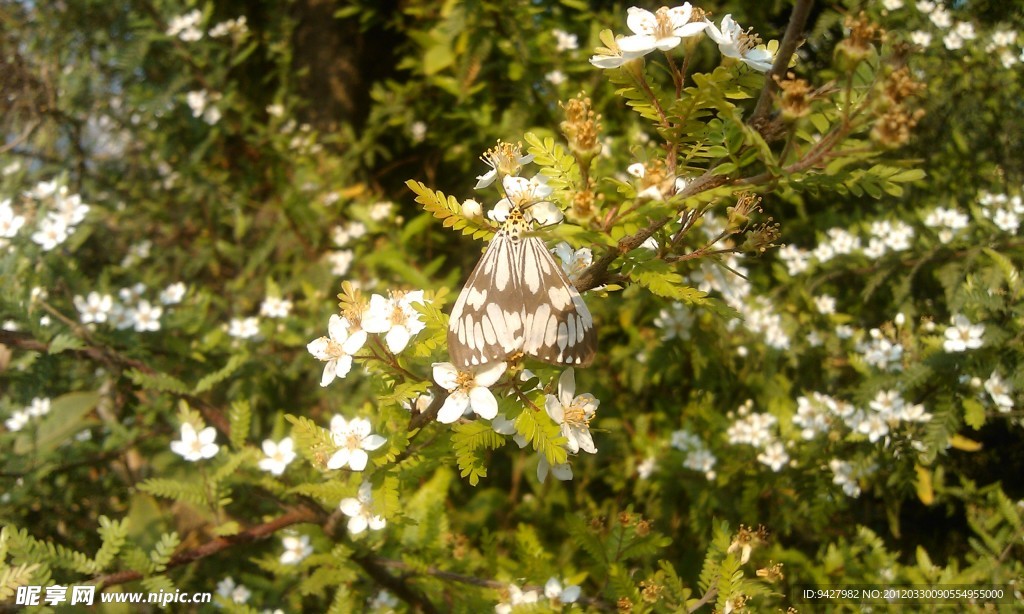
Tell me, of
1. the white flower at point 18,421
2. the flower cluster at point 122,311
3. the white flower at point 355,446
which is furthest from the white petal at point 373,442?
the white flower at point 18,421

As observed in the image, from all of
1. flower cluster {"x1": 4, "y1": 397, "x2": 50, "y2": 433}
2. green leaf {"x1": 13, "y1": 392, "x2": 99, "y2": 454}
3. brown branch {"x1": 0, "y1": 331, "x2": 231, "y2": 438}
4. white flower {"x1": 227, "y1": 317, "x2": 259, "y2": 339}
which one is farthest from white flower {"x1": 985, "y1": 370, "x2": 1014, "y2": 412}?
flower cluster {"x1": 4, "y1": 397, "x2": 50, "y2": 433}

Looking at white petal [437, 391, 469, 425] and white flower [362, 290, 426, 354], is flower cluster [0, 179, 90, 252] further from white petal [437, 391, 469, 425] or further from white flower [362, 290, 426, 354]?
white petal [437, 391, 469, 425]

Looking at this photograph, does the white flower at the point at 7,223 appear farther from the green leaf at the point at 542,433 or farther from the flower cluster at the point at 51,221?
the green leaf at the point at 542,433

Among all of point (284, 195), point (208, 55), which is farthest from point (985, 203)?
point (208, 55)

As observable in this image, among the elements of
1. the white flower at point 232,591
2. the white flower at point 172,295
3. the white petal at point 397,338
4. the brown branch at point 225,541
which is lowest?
the white flower at point 232,591

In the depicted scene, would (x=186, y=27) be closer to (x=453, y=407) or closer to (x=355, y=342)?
(x=355, y=342)
